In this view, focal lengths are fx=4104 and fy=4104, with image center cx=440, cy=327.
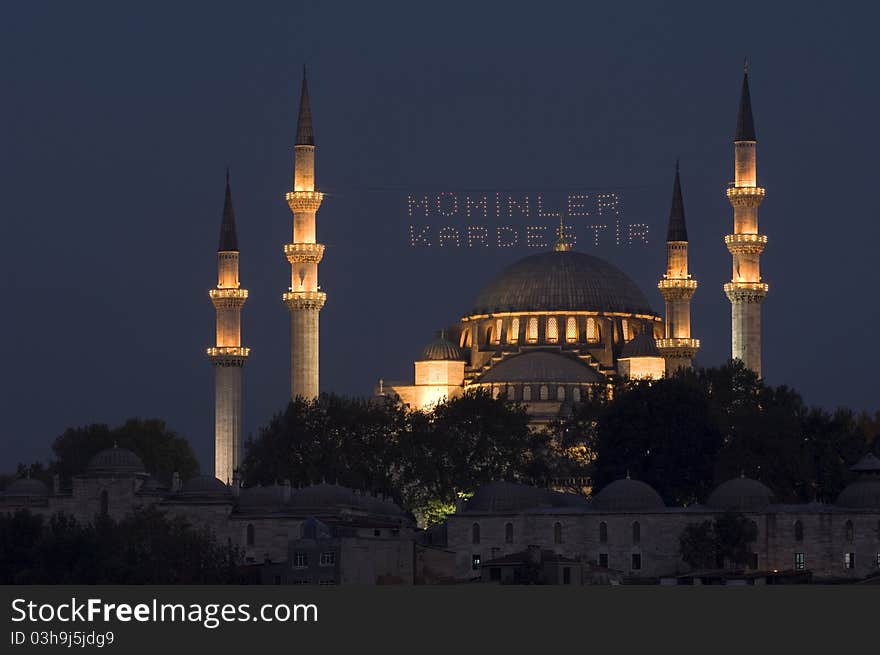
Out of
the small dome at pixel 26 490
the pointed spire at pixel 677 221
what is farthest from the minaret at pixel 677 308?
the small dome at pixel 26 490

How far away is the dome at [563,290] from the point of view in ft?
560

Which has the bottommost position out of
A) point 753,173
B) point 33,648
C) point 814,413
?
point 33,648

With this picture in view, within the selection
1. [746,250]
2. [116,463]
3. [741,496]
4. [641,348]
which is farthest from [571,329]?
[741,496]

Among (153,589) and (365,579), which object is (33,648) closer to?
(153,589)

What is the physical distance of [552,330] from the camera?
170 m

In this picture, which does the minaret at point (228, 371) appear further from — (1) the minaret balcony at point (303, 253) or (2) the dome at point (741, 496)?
(2) the dome at point (741, 496)

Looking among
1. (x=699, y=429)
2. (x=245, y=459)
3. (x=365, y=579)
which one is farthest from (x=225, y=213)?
(x=365, y=579)

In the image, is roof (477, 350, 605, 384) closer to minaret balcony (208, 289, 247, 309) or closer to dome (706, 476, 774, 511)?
minaret balcony (208, 289, 247, 309)

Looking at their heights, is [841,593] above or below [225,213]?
below

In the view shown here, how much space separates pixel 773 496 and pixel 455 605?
2497 centimetres

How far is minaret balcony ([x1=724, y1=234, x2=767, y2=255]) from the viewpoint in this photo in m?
154

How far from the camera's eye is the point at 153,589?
370ft

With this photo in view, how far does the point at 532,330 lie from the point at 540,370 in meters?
6.21

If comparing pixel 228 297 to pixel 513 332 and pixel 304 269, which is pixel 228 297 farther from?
pixel 513 332
